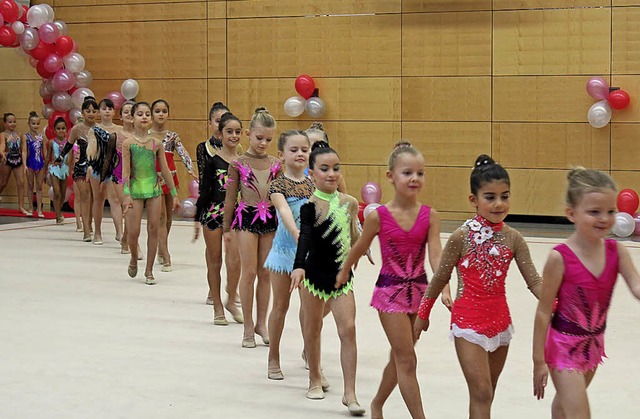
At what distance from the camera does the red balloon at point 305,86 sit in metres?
15.3

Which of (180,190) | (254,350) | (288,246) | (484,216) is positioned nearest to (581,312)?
(484,216)

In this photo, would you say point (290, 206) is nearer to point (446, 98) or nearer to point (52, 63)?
point (446, 98)

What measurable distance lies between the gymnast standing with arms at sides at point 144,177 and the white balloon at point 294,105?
575 cm

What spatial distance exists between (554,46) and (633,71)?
1.17 meters

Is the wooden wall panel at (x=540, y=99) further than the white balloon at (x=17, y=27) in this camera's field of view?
No

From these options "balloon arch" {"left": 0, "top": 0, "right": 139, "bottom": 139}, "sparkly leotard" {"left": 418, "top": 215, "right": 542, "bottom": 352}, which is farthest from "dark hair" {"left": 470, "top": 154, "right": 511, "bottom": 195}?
"balloon arch" {"left": 0, "top": 0, "right": 139, "bottom": 139}

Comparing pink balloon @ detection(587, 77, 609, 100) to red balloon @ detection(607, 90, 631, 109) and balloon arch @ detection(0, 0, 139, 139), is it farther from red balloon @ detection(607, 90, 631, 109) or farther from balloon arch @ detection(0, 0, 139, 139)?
balloon arch @ detection(0, 0, 139, 139)

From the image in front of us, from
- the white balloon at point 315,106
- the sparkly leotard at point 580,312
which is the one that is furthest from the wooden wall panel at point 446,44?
the sparkly leotard at point 580,312

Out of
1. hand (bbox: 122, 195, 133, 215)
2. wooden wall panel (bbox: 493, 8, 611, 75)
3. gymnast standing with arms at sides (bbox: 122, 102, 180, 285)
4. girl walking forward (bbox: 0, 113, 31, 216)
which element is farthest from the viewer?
girl walking forward (bbox: 0, 113, 31, 216)

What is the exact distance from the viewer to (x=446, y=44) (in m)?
14.8

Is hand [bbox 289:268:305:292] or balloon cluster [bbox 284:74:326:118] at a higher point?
balloon cluster [bbox 284:74:326:118]

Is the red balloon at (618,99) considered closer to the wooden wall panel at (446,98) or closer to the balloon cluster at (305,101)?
the wooden wall panel at (446,98)

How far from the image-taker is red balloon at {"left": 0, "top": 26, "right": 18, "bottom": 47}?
49.7ft

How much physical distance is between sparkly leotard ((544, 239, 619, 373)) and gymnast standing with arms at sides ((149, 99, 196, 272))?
644 centimetres
